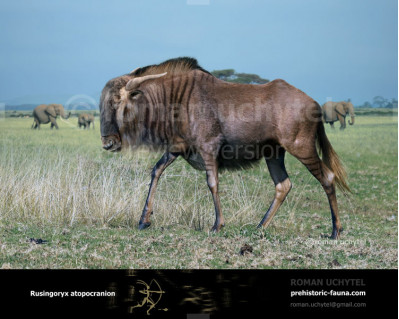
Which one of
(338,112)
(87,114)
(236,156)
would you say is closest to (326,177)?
(236,156)

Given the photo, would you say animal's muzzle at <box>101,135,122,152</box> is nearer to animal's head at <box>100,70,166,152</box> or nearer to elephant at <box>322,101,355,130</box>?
animal's head at <box>100,70,166,152</box>

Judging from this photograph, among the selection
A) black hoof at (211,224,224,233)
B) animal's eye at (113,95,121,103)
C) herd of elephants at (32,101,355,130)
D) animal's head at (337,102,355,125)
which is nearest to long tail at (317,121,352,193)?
black hoof at (211,224,224,233)

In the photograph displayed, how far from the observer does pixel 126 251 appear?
6934 millimetres

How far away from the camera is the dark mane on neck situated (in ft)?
28.5

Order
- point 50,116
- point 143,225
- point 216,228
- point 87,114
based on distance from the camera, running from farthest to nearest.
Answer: point 87,114 < point 50,116 < point 143,225 < point 216,228

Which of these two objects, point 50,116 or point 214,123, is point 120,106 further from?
point 50,116

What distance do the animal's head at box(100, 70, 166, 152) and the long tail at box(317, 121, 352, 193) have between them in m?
2.62

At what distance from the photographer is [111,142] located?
28.3 feet

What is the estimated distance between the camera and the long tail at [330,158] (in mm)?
8391

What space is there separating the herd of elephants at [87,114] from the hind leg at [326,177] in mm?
17583

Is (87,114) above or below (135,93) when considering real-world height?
above

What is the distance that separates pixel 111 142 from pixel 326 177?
3.37 meters

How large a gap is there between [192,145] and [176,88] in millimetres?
960
